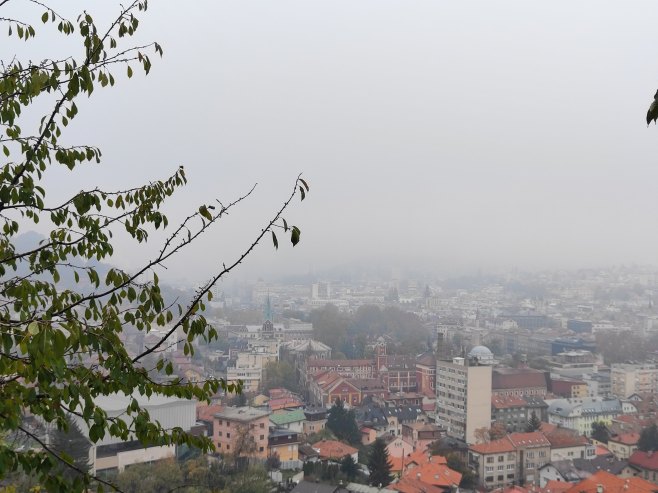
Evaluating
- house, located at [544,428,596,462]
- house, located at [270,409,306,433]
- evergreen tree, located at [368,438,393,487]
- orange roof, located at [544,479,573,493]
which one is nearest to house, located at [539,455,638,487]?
house, located at [544,428,596,462]

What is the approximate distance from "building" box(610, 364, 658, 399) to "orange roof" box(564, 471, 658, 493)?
11.6 metres

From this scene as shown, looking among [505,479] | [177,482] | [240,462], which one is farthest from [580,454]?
[177,482]

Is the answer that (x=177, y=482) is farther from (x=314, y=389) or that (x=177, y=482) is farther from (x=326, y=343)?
(x=326, y=343)

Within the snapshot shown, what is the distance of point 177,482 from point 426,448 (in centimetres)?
550

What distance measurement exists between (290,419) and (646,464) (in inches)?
230

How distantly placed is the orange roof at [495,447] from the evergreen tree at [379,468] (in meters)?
1.93

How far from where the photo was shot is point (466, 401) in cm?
1412

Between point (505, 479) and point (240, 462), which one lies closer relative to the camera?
point (240, 462)

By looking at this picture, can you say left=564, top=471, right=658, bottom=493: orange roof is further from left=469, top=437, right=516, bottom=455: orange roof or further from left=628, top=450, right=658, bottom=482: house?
left=469, top=437, right=516, bottom=455: orange roof

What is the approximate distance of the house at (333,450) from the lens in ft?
33.6

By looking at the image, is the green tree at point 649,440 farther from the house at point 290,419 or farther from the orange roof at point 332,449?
the house at point 290,419

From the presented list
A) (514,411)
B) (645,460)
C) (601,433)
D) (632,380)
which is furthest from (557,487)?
(632,380)

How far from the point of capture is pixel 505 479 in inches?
420

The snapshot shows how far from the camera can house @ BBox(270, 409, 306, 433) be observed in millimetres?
12234
